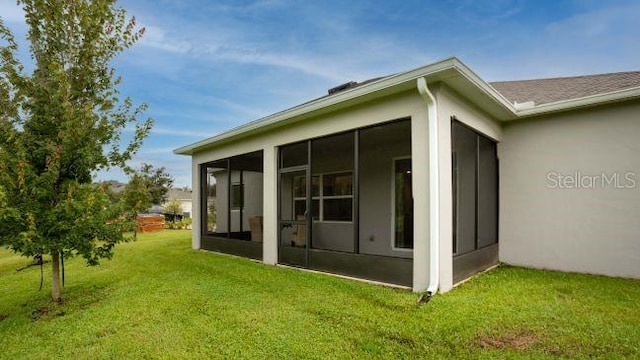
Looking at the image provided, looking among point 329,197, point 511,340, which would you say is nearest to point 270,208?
point 329,197

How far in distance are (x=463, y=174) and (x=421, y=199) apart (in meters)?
2.07

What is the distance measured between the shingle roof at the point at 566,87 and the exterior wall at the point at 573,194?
86cm

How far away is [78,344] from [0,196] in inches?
78.8

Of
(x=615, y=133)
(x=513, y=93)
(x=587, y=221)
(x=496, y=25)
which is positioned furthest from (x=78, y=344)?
(x=496, y=25)

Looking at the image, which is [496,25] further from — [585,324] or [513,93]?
[585,324]

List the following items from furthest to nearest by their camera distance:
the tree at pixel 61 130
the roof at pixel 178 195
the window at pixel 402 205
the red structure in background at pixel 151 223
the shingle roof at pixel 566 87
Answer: the roof at pixel 178 195 < the red structure in background at pixel 151 223 < the window at pixel 402 205 < the shingle roof at pixel 566 87 < the tree at pixel 61 130

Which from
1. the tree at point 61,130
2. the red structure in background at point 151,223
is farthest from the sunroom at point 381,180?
the red structure in background at point 151,223

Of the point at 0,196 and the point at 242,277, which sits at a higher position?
the point at 0,196

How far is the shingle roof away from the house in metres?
0.07

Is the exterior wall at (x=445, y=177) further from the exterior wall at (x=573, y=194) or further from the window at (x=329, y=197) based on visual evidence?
the window at (x=329, y=197)

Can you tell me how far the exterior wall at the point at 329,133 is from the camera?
16.3ft

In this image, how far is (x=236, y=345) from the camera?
3422 millimetres

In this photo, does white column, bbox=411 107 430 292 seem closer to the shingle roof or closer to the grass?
the grass

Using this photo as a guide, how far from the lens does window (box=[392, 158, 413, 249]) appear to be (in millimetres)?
7766
